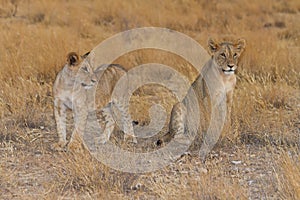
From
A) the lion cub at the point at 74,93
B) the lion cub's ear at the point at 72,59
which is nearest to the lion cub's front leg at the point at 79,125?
the lion cub at the point at 74,93

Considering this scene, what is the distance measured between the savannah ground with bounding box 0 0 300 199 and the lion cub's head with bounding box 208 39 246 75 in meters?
→ 0.58

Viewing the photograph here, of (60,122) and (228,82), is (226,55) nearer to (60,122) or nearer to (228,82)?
(228,82)

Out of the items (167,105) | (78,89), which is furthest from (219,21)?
(78,89)

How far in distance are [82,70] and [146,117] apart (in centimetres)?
115

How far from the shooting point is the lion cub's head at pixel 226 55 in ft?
20.3

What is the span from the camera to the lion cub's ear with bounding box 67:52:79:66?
231 inches

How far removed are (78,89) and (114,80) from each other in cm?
53

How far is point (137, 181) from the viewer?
198 inches

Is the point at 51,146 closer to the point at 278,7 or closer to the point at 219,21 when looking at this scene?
the point at 219,21

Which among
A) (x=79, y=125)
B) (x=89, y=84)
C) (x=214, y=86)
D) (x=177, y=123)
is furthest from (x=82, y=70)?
(x=214, y=86)

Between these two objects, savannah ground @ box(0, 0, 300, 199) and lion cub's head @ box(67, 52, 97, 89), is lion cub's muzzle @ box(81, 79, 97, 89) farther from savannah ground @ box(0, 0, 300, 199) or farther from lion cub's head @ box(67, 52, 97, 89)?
savannah ground @ box(0, 0, 300, 199)

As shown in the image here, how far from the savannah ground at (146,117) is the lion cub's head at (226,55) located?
22.8 inches

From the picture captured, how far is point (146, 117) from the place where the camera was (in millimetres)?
6863

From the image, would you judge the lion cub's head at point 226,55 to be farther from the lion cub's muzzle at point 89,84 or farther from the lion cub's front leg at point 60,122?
the lion cub's front leg at point 60,122
